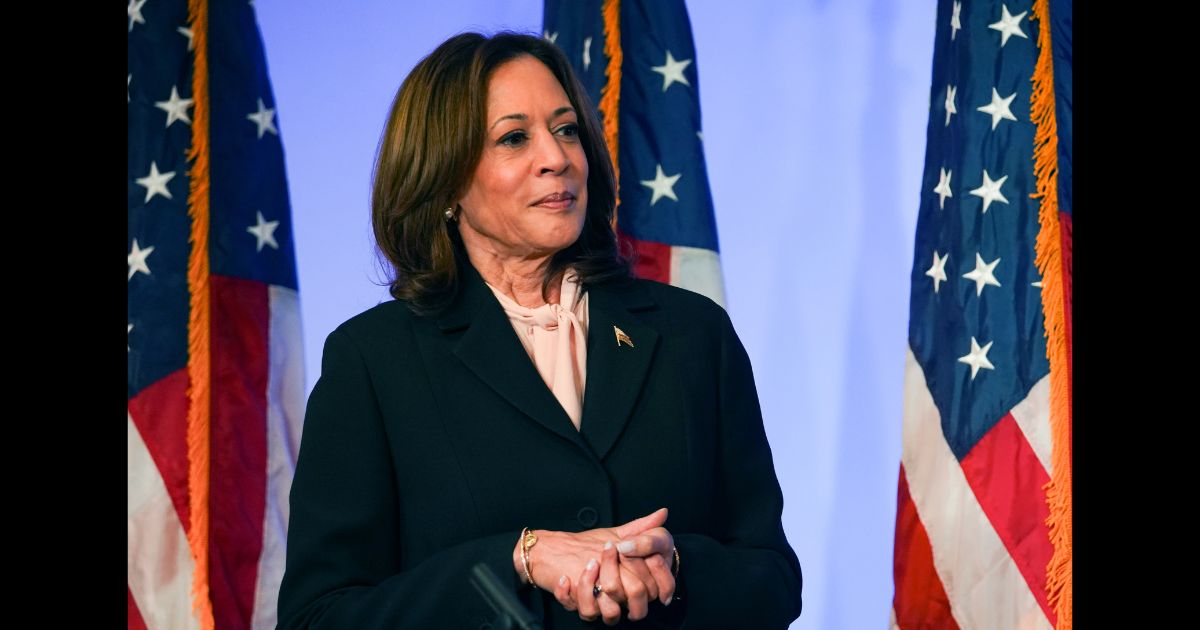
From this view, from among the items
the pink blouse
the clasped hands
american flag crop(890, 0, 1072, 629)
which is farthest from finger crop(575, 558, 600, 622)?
american flag crop(890, 0, 1072, 629)

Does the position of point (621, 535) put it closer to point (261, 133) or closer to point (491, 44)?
point (491, 44)

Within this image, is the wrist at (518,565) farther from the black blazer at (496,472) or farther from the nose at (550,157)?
the nose at (550,157)

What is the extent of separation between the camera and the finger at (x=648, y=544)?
1396 mm

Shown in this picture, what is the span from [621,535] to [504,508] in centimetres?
17

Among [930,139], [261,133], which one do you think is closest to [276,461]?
[261,133]

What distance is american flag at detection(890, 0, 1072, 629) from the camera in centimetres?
258

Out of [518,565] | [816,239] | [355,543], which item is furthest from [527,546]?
[816,239]

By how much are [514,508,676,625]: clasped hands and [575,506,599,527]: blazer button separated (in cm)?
5

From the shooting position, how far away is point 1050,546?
2555 mm

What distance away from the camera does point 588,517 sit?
5.02 feet

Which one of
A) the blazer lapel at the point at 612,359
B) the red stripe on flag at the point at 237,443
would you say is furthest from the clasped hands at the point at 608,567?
the red stripe on flag at the point at 237,443

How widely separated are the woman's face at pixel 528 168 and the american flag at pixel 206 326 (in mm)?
1284

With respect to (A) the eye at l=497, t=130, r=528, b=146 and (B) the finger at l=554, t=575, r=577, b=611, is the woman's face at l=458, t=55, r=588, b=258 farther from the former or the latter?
(B) the finger at l=554, t=575, r=577, b=611

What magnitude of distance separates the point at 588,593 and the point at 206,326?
5.59 feet
